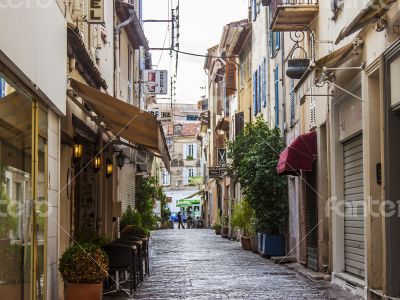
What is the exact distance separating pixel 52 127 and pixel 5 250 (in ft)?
11.4

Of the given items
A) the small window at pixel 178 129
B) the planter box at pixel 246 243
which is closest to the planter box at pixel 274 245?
the planter box at pixel 246 243

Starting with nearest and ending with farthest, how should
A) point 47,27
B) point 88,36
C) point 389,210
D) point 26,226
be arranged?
point 26,226
point 47,27
point 389,210
point 88,36

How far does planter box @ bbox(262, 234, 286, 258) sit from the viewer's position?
22.0 m

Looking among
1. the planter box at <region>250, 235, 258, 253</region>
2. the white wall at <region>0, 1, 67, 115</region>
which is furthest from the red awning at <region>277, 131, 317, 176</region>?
the planter box at <region>250, 235, 258, 253</region>

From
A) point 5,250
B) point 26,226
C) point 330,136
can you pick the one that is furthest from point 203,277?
point 5,250

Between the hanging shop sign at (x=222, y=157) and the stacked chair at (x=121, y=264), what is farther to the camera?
the hanging shop sign at (x=222, y=157)

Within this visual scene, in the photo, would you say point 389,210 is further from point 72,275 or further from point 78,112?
point 78,112

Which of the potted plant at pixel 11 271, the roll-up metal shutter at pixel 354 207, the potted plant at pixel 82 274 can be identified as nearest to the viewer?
the potted plant at pixel 11 271

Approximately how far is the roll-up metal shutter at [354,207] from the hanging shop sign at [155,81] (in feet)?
63.2

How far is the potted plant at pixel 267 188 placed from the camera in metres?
22.1

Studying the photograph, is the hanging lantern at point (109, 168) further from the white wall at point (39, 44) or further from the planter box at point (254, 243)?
the white wall at point (39, 44)

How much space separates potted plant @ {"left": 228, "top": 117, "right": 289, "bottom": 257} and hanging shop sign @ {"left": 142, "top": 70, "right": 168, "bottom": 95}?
11156mm

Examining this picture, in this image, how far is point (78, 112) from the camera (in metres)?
14.3

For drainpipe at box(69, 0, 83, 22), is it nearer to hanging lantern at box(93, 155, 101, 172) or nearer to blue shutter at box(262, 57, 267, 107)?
hanging lantern at box(93, 155, 101, 172)
